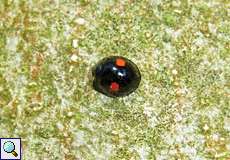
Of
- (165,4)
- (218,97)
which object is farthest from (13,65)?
(218,97)

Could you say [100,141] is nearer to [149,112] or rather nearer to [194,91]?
[149,112]

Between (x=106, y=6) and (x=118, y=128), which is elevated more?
(x=106, y=6)

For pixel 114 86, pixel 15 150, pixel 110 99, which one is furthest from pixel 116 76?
pixel 15 150

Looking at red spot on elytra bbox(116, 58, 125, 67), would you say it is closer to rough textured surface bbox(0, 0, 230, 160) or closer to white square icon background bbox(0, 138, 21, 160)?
rough textured surface bbox(0, 0, 230, 160)

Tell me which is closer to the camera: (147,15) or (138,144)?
(138,144)

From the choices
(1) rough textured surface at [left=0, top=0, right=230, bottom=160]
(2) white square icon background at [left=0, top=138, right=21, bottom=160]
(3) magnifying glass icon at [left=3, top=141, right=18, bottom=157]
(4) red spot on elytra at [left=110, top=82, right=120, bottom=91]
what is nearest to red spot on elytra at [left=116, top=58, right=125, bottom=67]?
(4) red spot on elytra at [left=110, top=82, right=120, bottom=91]

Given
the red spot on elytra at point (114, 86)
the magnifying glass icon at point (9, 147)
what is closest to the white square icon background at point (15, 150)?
the magnifying glass icon at point (9, 147)

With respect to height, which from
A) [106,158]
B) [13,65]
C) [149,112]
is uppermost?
[13,65]

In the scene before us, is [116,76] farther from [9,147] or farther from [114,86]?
[9,147]
